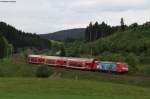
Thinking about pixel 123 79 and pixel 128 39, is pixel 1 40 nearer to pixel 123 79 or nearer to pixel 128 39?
pixel 128 39

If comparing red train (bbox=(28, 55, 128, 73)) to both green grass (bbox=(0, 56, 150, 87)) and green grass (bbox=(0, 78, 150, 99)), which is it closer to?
green grass (bbox=(0, 56, 150, 87))

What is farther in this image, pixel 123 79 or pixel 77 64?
pixel 77 64

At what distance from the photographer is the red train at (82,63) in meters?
95.4

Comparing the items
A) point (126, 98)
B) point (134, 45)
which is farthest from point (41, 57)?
point (126, 98)

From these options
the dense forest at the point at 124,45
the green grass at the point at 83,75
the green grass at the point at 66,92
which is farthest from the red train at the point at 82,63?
the green grass at the point at 66,92

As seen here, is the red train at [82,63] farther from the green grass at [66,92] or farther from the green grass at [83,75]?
the green grass at [66,92]

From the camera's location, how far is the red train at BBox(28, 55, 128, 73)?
313 ft

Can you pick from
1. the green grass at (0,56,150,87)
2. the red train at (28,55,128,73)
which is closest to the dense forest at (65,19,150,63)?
the red train at (28,55,128,73)

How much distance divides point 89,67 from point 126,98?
69286mm

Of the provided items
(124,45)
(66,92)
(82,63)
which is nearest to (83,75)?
(82,63)

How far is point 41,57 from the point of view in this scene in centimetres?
12625

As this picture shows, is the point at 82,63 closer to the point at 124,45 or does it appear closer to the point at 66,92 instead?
the point at 124,45

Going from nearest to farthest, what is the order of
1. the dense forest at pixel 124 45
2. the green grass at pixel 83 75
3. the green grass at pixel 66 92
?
the green grass at pixel 66 92, the green grass at pixel 83 75, the dense forest at pixel 124 45

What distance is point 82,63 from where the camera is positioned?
106938mm
